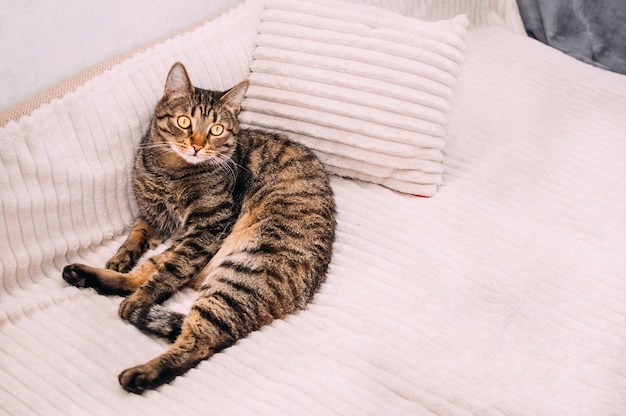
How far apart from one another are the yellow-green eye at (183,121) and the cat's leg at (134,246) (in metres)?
0.30

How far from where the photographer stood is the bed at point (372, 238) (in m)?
1.16

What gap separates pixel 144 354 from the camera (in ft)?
3.97

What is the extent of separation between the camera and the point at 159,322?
4.07ft

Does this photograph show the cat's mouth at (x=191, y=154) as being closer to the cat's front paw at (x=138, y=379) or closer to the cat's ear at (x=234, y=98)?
the cat's ear at (x=234, y=98)

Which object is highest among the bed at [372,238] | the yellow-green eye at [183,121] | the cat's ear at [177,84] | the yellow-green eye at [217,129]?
the cat's ear at [177,84]

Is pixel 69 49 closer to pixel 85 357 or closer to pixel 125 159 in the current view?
pixel 125 159

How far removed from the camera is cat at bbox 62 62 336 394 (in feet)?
4.10

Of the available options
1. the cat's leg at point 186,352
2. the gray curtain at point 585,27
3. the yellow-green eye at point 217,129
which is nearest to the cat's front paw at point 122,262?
the cat's leg at point 186,352

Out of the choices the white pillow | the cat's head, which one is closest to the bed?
the white pillow

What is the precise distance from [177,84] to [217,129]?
0.16 meters

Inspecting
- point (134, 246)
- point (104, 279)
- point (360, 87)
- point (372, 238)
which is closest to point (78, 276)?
point (104, 279)

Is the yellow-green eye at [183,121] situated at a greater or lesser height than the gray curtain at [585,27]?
greater

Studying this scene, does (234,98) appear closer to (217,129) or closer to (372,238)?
(217,129)

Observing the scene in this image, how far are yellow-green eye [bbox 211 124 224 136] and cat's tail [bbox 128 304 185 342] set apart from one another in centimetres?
51
